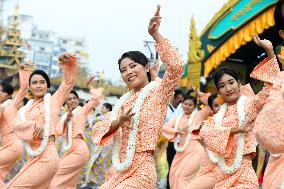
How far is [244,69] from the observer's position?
47.5ft

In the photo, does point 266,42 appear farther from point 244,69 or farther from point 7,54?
point 7,54

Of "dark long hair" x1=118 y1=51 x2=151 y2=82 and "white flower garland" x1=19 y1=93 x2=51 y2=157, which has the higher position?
"dark long hair" x1=118 y1=51 x2=151 y2=82

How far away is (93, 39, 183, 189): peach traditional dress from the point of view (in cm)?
461

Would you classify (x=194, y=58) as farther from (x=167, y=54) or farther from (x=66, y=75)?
(x=167, y=54)

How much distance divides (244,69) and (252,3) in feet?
10.3

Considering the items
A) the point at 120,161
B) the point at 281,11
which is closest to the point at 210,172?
the point at 120,161

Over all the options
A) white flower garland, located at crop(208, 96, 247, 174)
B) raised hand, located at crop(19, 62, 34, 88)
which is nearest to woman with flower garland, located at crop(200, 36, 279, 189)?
white flower garland, located at crop(208, 96, 247, 174)

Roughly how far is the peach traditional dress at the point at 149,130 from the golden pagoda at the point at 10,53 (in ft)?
101

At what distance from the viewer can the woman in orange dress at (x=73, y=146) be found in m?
8.70

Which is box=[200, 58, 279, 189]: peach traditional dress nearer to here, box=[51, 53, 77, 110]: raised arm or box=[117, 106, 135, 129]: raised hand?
box=[117, 106, 135, 129]: raised hand

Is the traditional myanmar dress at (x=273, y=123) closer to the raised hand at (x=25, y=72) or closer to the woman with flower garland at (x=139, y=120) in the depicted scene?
the woman with flower garland at (x=139, y=120)

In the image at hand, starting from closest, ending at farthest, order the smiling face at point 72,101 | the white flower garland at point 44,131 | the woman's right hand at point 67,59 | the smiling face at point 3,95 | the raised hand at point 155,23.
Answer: the raised hand at point 155,23
the white flower garland at point 44,131
the woman's right hand at point 67,59
the smiling face at point 3,95
the smiling face at point 72,101

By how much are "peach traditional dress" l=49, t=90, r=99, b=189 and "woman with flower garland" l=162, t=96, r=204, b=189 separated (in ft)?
4.43

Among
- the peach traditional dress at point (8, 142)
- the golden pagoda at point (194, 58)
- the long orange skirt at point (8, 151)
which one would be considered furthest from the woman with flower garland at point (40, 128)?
the golden pagoda at point (194, 58)
